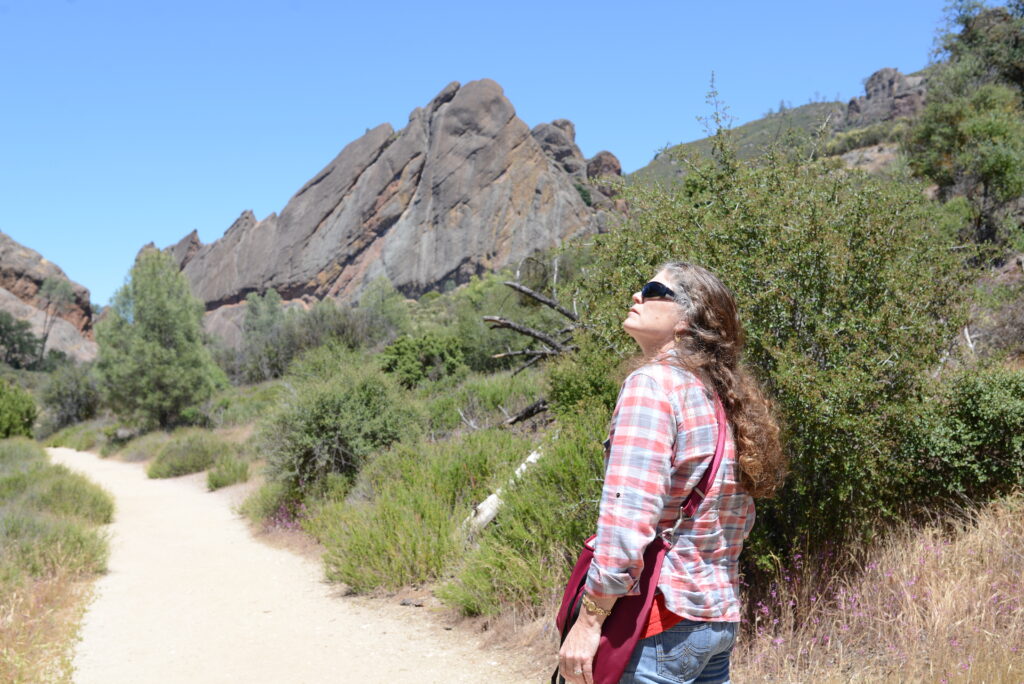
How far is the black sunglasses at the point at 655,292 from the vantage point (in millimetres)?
2021

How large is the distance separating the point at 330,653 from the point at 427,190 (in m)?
67.9

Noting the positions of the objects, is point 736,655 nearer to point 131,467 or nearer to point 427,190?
point 131,467

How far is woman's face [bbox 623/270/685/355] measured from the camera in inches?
78.7

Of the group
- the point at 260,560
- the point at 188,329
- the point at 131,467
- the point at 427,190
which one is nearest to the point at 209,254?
the point at 427,190

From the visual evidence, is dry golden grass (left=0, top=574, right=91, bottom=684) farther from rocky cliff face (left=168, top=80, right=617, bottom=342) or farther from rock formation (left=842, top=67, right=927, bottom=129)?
rock formation (left=842, top=67, right=927, bottom=129)

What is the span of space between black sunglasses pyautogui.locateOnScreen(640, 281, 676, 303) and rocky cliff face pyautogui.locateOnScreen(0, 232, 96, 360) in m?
73.6

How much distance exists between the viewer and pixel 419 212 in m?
70.8

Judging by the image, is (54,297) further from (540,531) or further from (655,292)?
(655,292)

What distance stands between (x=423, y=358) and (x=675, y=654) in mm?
16915

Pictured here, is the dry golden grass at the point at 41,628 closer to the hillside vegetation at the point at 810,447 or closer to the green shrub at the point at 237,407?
the hillside vegetation at the point at 810,447

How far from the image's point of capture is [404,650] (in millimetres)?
5328

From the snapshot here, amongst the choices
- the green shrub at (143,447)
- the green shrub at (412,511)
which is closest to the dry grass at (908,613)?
the green shrub at (412,511)

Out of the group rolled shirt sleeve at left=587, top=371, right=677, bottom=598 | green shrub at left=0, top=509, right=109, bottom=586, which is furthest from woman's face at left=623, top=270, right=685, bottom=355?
green shrub at left=0, top=509, right=109, bottom=586

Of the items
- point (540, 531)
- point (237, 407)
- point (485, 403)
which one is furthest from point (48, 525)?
point (237, 407)
